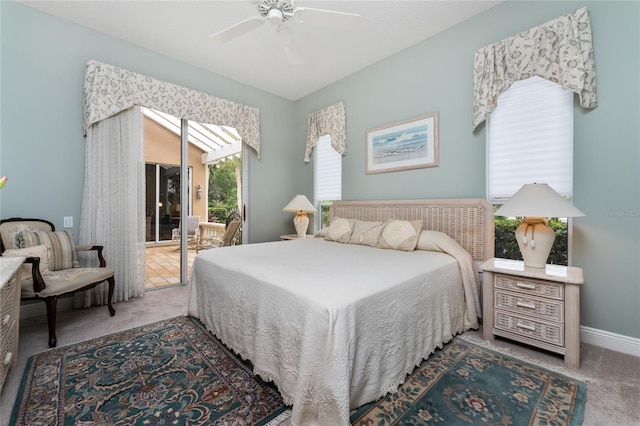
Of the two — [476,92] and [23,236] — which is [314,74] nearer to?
[476,92]

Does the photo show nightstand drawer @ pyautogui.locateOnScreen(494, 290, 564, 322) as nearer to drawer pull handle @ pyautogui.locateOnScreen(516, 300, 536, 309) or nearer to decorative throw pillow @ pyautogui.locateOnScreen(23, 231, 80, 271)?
drawer pull handle @ pyautogui.locateOnScreen(516, 300, 536, 309)

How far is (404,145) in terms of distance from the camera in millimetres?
3422

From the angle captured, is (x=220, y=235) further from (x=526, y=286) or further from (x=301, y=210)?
(x=526, y=286)

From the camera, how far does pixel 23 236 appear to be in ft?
7.98

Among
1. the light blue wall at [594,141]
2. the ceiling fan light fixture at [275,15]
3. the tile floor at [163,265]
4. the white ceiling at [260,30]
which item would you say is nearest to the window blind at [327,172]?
the white ceiling at [260,30]

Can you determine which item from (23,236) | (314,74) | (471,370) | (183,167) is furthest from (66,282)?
(314,74)

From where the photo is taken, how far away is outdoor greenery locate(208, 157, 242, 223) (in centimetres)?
449

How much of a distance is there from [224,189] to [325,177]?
5.70 ft

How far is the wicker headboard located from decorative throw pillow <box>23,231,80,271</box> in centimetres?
343

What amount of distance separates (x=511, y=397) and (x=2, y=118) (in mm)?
4772

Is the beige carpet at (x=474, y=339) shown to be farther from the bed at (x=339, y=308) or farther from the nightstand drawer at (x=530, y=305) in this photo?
the bed at (x=339, y=308)

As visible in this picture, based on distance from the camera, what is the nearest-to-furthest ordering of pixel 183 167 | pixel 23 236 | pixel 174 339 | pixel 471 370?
pixel 471 370
pixel 174 339
pixel 23 236
pixel 183 167

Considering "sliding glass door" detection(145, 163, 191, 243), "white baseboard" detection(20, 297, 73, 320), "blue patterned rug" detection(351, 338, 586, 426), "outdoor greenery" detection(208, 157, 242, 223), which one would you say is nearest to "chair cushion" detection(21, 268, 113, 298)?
"white baseboard" detection(20, 297, 73, 320)

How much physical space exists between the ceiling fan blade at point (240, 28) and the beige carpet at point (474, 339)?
8.90ft
